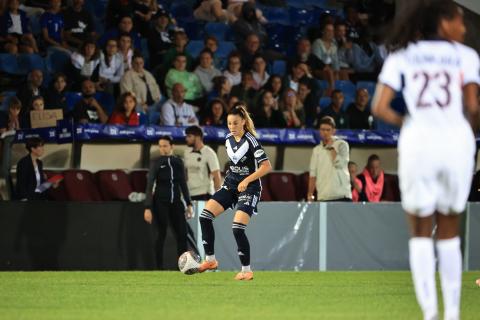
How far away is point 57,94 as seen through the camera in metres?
17.2

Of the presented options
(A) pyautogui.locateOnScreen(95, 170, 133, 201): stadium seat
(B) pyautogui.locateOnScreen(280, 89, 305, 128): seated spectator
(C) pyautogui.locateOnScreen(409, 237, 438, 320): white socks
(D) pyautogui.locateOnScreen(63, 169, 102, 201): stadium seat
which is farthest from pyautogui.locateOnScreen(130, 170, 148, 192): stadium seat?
(C) pyautogui.locateOnScreen(409, 237, 438, 320): white socks

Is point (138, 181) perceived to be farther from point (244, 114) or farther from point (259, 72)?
point (244, 114)

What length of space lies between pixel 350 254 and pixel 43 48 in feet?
21.4

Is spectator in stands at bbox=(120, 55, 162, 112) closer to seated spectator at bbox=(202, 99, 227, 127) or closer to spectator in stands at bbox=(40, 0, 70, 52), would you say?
seated spectator at bbox=(202, 99, 227, 127)

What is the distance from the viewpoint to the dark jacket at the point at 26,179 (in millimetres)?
15789

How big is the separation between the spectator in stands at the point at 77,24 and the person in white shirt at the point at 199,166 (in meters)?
3.51

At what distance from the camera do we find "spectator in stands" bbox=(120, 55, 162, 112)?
59.6ft

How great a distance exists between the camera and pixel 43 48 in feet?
61.9

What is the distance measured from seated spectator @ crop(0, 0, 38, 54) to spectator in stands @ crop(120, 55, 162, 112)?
1.71 meters

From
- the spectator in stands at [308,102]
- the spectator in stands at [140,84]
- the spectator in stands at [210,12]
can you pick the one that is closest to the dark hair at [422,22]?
the spectator in stands at [140,84]

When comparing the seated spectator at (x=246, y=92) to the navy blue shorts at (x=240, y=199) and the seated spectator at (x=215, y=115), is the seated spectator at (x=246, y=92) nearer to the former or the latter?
the seated spectator at (x=215, y=115)

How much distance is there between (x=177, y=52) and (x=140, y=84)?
1310mm

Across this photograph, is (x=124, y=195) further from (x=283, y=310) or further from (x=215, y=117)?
(x=283, y=310)

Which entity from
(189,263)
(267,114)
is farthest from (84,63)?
(189,263)
